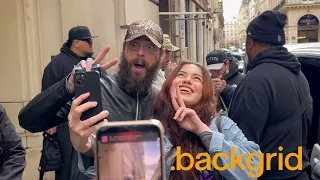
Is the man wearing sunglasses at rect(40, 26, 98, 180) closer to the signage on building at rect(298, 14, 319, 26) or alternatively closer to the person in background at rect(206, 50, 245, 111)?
the person in background at rect(206, 50, 245, 111)

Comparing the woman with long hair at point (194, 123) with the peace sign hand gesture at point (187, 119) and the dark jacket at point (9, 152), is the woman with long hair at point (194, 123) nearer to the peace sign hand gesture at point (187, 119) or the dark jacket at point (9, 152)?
the peace sign hand gesture at point (187, 119)

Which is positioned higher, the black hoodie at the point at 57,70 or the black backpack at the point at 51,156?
the black hoodie at the point at 57,70

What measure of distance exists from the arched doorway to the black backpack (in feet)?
181

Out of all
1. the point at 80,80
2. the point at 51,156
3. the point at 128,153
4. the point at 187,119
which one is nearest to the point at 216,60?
the point at 51,156

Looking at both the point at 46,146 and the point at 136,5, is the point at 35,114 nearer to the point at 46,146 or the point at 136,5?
the point at 46,146

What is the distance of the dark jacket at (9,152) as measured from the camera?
277 cm

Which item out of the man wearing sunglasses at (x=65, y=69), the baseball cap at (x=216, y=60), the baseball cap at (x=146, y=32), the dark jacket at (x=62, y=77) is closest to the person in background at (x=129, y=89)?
the baseball cap at (x=146, y=32)

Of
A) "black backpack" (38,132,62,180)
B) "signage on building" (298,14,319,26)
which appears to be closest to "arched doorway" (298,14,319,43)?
"signage on building" (298,14,319,26)

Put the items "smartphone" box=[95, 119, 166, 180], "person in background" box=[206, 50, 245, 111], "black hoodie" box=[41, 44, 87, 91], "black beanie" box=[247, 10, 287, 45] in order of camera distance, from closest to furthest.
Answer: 1. "smartphone" box=[95, 119, 166, 180]
2. "black beanie" box=[247, 10, 287, 45]
3. "black hoodie" box=[41, 44, 87, 91]
4. "person in background" box=[206, 50, 245, 111]

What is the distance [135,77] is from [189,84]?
0.40 metres

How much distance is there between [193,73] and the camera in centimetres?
224

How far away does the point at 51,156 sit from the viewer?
4.20 m

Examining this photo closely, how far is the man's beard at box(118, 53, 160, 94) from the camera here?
2418mm

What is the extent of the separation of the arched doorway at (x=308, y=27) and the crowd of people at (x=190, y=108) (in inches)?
2186
